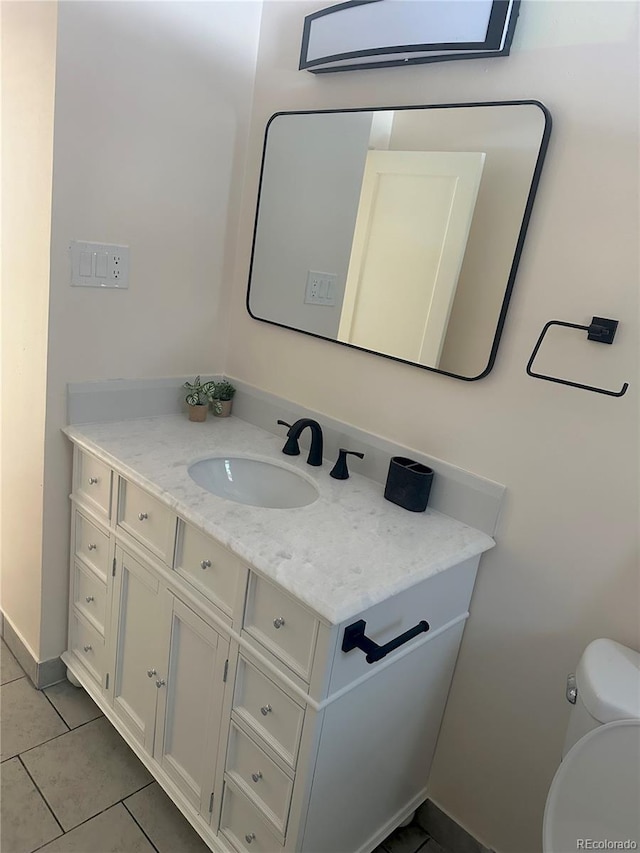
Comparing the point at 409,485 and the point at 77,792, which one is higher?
the point at 409,485

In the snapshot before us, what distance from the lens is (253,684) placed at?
4.10 feet

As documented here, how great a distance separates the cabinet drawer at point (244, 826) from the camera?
1267 mm

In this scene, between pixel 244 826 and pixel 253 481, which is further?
pixel 253 481

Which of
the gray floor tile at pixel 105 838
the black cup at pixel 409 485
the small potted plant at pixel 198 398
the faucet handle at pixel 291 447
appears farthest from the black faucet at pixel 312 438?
the gray floor tile at pixel 105 838

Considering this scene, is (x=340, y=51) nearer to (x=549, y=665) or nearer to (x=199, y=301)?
(x=199, y=301)

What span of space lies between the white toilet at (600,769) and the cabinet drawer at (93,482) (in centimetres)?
119

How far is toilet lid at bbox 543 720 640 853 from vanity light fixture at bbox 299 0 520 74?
1332 millimetres

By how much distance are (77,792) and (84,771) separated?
0.22 feet

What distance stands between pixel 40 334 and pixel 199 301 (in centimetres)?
49

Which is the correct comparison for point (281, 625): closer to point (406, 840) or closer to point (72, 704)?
point (406, 840)

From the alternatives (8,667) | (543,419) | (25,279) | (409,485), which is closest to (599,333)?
(543,419)

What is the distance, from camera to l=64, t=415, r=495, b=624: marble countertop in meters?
1.13

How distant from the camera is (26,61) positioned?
5.13 feet

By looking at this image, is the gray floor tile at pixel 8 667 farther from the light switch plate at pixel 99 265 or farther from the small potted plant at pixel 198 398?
the light switch plate at pixel 99 265
